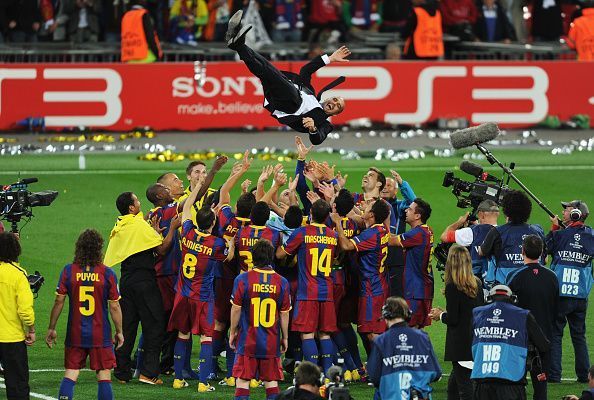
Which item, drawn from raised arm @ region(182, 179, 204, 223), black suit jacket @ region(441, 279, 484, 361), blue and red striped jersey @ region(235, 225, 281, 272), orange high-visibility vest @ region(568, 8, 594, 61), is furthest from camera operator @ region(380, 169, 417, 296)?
orange high-visibility vest @ region(568, 8, 594, 61)

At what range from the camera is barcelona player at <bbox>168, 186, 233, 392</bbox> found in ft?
56.2

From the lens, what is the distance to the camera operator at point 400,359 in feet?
44.7

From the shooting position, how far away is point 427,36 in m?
35.9

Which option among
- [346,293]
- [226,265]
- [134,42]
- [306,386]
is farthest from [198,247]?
[134,42]

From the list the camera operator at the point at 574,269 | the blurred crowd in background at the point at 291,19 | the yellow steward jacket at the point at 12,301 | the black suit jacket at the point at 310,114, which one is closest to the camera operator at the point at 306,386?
the yellow steward jacket at the point at 12,301

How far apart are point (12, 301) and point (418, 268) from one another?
209 inches

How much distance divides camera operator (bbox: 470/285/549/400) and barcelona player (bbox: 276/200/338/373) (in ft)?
10.2

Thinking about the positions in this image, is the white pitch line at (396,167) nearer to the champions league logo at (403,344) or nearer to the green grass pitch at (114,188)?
the green grass pitch at (114,188)

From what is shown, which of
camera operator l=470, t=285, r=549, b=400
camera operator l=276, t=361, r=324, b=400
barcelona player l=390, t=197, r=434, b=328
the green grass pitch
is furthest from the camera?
the green grass pitch

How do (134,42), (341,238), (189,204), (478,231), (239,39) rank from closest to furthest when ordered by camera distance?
1. (341,238)
2. (189,204)
3. (478,231)
4. (239,39)
5. (134,42)

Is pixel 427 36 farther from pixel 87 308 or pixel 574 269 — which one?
pixel 87 308

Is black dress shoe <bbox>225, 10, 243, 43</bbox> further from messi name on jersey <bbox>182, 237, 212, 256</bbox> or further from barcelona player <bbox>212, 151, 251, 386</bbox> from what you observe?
messi name on jersey <bbox>182, 237, 212, 256</bbox>

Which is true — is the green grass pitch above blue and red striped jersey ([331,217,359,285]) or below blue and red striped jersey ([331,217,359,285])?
above

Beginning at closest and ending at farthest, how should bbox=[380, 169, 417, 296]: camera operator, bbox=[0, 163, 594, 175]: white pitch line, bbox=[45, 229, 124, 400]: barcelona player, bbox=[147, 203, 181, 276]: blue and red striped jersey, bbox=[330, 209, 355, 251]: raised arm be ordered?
bbox=[45, 229, 124, 400]: barcelona player, bbox=[330, 209, 355, 251]: raised arm, bbox=[147, 203, 181, 276]: blue and red striped jersey, bbox=[380, 169, 417, 296]: camera operator, bbox=[0, 163, 594, 175]: white pitch line
